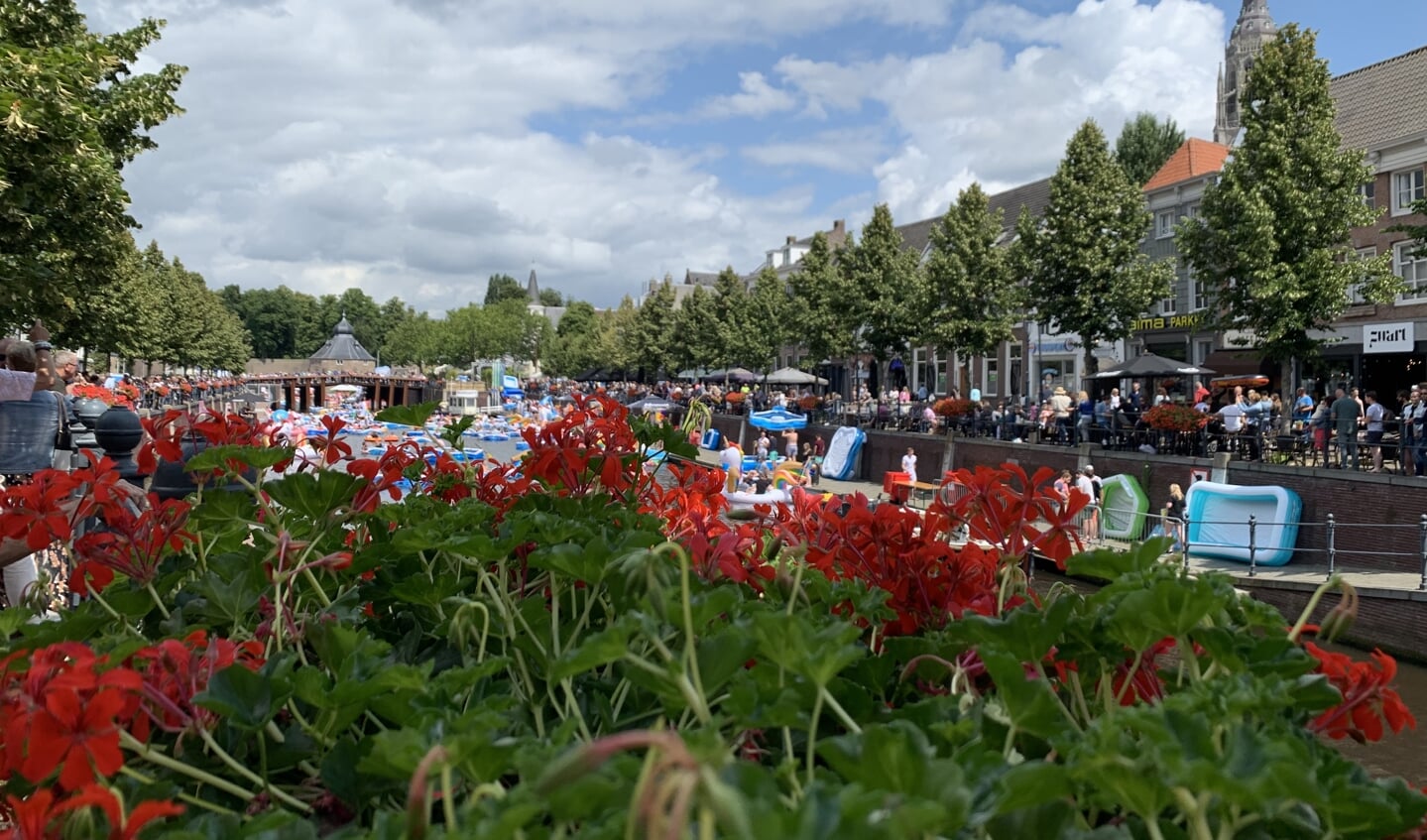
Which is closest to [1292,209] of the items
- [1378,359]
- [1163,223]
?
[1378,359]

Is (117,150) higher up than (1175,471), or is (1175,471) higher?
(117,150)

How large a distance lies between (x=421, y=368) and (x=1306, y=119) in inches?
5104

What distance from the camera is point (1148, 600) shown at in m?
1.19

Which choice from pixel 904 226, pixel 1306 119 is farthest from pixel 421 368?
pixel 1306 119

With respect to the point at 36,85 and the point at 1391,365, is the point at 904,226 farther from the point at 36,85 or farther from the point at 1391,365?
the point at 36,85

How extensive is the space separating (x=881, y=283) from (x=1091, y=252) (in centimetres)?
1263

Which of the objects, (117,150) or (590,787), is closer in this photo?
(590,787)

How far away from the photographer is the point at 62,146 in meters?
10.5

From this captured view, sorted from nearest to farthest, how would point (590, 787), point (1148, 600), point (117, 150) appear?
Result: point (590, 787) < point (1148, 600) < point (117, 150)

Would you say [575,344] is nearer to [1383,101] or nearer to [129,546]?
[1383,101]

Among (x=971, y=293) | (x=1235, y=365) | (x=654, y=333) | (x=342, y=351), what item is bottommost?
(x=1235, y=365)

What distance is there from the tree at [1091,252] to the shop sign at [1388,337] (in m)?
6.29

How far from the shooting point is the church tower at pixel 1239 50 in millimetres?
70875

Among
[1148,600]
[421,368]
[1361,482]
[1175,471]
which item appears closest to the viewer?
[1148,600]
